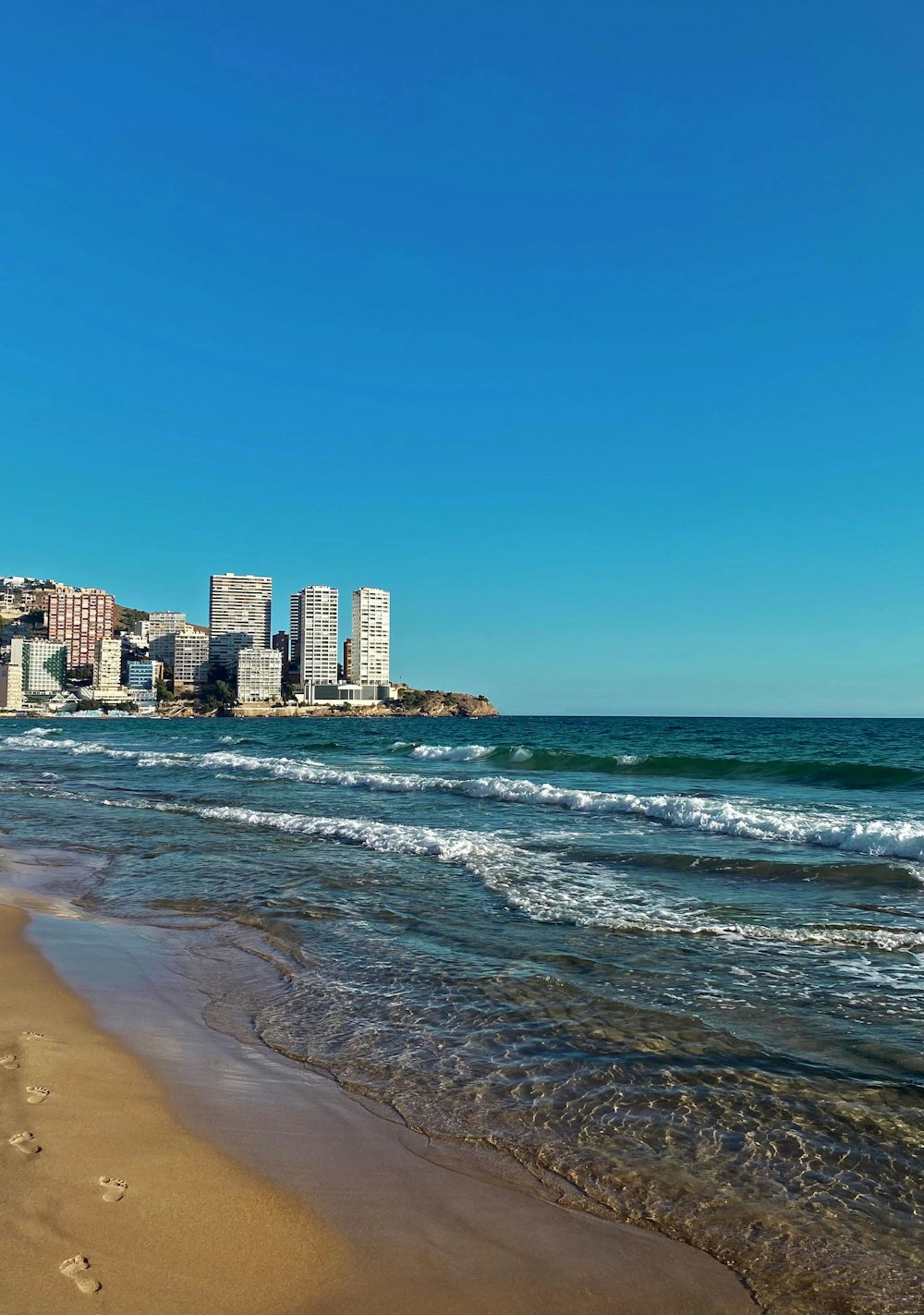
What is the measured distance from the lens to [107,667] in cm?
18288

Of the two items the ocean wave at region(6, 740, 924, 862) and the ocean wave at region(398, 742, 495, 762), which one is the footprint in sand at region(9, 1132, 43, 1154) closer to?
the ocean wave at region(6, 740, 924, 862)

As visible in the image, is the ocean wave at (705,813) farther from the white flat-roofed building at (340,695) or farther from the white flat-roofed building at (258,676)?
the white flat-roofed building at (340,695)

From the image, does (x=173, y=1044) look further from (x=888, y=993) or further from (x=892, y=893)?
(x=892, y=893)

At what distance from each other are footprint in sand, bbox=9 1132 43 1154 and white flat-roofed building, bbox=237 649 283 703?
171414mm

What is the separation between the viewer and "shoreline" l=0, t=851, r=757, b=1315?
2.91 meters

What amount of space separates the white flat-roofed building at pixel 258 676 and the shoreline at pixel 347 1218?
171 metres

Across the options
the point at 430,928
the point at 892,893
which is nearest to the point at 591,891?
the point at 430,928

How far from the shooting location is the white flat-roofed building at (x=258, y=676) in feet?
567

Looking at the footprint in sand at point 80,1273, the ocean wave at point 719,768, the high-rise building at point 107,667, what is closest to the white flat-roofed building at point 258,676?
the high-rise building at point 107,667

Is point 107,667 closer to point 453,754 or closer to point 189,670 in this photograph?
point 189,670

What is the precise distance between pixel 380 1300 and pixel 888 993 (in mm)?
5120

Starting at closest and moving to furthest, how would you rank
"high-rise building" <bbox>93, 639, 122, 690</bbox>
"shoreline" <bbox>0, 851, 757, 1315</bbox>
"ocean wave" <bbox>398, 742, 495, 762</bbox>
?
1. "shoreline" <bbox>0, 851, 757, 1315</bbox>
2. "ocean wave" <bbox>398, 742, 495, 762</bbox>
3. "high-rise building" <bbox>93, 639, 122, 690</bbox>

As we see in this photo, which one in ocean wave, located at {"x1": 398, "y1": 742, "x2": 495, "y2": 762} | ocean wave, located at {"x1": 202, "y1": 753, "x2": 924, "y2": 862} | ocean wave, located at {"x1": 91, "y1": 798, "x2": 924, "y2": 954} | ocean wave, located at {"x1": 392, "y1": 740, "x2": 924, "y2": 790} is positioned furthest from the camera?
ocean wave, located at {"x1": 398, "y1": 742, "x2": 495, "y2": 762}

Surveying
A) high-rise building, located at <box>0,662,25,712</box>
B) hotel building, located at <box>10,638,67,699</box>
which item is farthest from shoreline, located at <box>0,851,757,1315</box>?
hotel building, located at <box>10,638,67,699</box>
